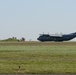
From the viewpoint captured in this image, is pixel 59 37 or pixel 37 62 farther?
pixel 59 37

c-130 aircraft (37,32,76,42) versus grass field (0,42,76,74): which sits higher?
c-130 aircraft (37,32,76,42)

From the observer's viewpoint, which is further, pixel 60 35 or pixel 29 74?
pixel 60 35

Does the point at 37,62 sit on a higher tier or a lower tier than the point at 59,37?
lower

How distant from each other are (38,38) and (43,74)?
4398 inches

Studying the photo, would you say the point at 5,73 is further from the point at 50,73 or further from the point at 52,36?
the point at 52,36

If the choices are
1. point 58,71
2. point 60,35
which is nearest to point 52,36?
→ point 60,35

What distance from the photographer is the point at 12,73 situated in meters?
18.7

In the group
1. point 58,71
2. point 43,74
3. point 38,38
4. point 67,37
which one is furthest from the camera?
point 67,37

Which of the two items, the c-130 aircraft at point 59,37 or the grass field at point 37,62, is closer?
the grass field at point 37,62

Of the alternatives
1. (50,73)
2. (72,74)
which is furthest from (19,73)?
(72,74)

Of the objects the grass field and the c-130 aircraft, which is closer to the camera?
the grass field

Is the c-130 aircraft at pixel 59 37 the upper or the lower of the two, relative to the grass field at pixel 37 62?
upper

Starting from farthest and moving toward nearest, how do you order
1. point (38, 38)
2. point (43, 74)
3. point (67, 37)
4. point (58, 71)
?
point (67, 37)
point (38, 38)
point (58, 71)
point (43, 74)

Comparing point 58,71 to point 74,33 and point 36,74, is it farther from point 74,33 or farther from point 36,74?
point 74,33
